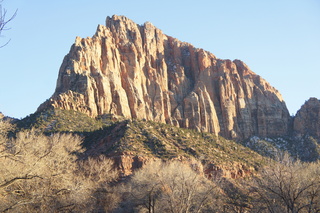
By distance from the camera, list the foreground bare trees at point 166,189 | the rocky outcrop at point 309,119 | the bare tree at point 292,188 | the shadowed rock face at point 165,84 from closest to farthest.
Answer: the foreground bare trees at point 166,189 < the bare tree at point 292,188 < the shadowed rock face at point 165,84 < the rocky outcrop at point 309,119

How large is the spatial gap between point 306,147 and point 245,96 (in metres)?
30.9

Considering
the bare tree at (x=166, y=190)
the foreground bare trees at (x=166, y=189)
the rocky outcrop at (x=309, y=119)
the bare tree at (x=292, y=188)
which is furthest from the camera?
the rocky outcrop at (x=309, y=119)

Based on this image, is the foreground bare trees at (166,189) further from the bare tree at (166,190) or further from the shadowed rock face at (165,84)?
the shadowed rock face at (165,84)

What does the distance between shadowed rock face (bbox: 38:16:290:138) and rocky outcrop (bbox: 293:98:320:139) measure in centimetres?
453

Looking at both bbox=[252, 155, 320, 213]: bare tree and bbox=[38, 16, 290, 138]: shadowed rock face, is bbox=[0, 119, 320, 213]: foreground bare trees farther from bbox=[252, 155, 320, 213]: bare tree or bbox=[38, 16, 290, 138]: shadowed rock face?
bbox=[38, 16, 290, 138]: shadowed rock face

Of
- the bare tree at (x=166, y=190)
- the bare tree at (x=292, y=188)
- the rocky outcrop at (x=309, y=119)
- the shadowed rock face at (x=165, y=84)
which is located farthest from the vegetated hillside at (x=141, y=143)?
the rocky outcrop at (x=309, y=119)

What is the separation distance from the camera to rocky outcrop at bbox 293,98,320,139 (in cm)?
11619

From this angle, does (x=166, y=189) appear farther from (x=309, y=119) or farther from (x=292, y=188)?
(x=309, y=119)

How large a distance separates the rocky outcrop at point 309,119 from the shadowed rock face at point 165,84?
4.53 m

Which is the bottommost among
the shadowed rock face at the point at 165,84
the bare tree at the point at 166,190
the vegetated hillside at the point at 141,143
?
the bare tree at the point at 166,190

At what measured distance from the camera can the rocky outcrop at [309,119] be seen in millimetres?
116188

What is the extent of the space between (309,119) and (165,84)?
145 feet

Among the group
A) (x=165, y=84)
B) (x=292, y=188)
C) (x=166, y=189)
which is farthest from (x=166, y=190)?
(x=165, y=84)

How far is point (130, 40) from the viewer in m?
128
